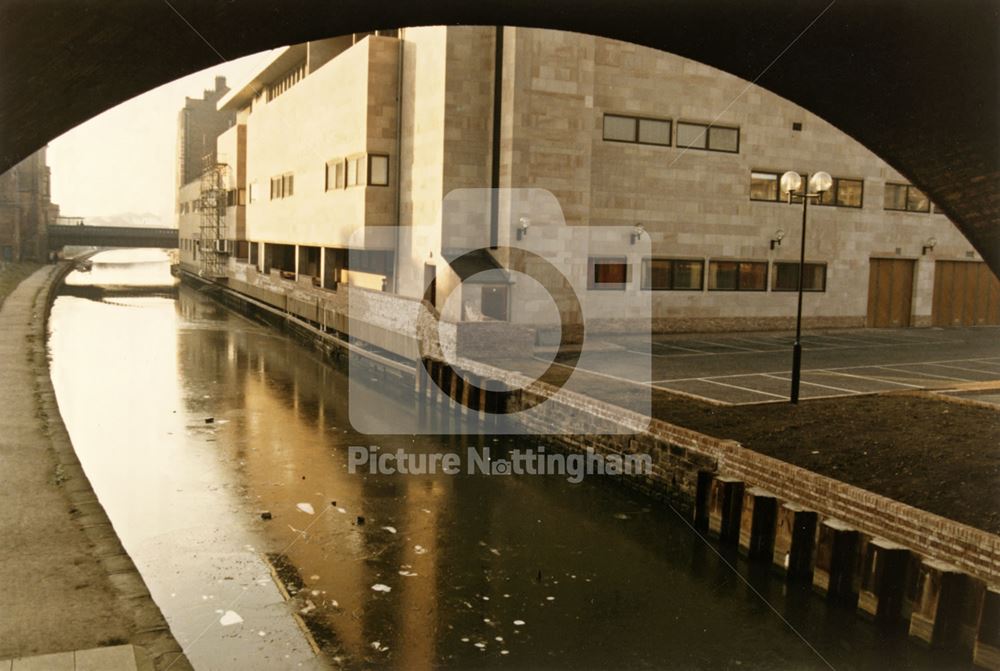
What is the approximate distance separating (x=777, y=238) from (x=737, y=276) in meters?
1.99

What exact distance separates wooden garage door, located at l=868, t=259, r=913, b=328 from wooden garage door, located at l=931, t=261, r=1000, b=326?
55.6 inches

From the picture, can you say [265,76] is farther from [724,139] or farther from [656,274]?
[656,274]

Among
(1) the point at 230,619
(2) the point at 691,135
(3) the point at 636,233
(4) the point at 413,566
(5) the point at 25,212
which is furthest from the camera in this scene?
(5) the point at 25,212

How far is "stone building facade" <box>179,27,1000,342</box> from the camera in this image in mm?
25922

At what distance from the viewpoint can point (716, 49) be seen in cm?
866

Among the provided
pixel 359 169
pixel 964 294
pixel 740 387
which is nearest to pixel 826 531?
pixel 740 387

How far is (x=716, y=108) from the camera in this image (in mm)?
28484

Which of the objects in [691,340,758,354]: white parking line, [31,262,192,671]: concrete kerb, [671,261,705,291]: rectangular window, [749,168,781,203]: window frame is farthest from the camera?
[749,168,781,203]: window frame

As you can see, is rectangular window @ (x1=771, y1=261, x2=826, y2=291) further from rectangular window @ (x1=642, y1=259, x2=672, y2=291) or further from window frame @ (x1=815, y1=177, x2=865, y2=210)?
rectangular window @ (x1=642, y1=259, x2=672, y2=291)

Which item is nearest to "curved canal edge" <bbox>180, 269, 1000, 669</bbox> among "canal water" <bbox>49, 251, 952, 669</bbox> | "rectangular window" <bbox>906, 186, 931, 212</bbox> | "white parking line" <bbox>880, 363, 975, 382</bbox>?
"canal water" <bbox>49, 251, 952, 669</bbox>

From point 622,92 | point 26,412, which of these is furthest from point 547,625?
point 622,92

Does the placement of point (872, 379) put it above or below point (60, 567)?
above

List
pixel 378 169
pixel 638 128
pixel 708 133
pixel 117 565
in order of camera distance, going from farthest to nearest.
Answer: pixel 378 169, pixel 708 133, pixel 638 128, pixel 117 565

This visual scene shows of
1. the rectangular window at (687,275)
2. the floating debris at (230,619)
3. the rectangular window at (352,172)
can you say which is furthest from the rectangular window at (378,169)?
the floating debris at (230,619)
